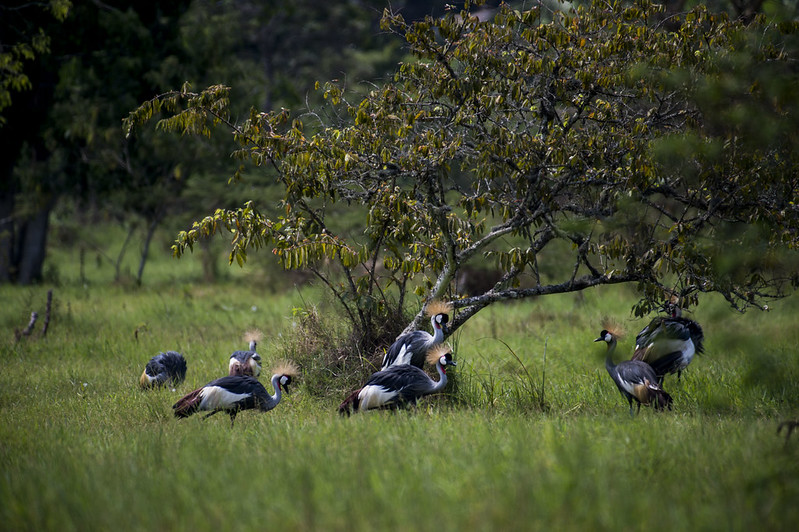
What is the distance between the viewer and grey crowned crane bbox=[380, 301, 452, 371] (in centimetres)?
758

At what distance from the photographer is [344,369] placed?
8.40 m

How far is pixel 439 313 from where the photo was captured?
770cm

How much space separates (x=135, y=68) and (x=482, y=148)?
1275 cm

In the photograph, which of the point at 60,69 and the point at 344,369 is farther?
the point at 60,69

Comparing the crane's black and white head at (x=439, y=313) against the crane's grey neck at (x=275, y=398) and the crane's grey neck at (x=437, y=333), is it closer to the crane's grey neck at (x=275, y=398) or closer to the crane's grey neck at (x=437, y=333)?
the crane's grey neck at (x=437, y=333)

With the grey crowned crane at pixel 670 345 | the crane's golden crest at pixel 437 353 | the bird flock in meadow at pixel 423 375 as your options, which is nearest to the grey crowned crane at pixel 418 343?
the bird flock in meadow at pixel 423 375

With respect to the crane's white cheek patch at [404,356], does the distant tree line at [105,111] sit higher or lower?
higher

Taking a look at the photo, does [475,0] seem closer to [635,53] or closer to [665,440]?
[635,53]

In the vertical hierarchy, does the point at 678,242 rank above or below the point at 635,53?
below

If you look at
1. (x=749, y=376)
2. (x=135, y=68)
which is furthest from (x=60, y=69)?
(x=749, y=376)

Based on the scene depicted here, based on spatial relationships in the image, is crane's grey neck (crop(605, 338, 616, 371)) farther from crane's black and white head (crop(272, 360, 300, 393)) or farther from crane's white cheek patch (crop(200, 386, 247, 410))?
crane's white cheek patch (crop(200, 386, 247, 410))

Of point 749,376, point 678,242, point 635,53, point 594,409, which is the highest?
point 635,53

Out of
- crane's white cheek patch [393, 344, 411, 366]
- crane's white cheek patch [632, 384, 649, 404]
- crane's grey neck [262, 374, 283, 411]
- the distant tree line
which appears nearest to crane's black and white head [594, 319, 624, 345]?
crane's white cheek patch [632, 384, 649, 404]

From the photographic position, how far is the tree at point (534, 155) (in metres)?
6.97
